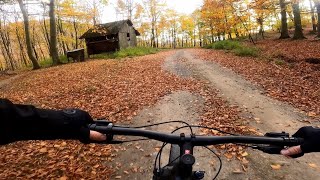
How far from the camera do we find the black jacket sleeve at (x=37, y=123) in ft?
6.08

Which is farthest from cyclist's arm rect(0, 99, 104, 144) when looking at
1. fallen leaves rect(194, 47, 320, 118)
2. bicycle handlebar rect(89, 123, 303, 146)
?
fallen leaves rect(194, 47, 320, 118)

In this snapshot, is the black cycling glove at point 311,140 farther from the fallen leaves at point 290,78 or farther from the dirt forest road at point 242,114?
the fallen leaves at point 290,78

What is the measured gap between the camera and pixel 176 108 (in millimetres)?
9656

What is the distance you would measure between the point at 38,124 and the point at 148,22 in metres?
59.5

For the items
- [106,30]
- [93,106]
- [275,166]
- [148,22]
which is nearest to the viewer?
[275,166]

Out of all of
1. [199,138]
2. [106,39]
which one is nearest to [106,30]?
[106,39]

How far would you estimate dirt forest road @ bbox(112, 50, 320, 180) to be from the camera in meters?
5.30

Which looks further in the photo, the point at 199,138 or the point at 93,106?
the point at 93,106

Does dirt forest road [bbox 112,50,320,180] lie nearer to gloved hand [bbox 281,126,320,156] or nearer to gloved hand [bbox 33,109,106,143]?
gloved hand [bbox 281,126,320,156]

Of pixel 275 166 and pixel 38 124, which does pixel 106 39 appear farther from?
pixel 38 124

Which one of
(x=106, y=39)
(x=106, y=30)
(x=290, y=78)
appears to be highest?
(x=106, y=30)

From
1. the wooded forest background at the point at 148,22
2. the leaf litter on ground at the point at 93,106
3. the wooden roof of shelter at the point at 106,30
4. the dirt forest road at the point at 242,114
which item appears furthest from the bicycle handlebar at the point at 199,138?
the wooden roof of shelter at the point at 106,30

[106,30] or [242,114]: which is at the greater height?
[106,30]

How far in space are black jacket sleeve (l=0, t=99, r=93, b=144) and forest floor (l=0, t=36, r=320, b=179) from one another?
373 cm
